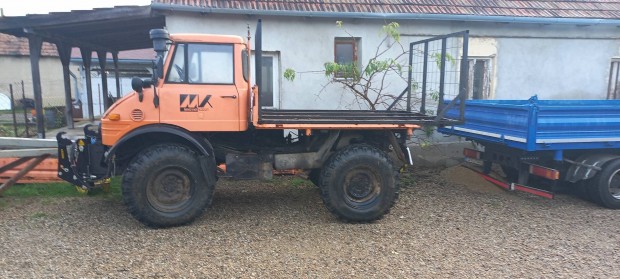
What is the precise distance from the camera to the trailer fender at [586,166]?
585 centimetres

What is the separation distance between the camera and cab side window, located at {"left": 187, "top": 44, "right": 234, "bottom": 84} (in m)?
4.84

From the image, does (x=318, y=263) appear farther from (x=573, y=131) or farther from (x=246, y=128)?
(x=573, y=131)

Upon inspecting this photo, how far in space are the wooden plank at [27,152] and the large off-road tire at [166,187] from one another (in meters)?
1.62

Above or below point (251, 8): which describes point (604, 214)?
below

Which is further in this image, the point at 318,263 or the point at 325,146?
the point at 325,146

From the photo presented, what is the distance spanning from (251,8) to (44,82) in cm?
1712

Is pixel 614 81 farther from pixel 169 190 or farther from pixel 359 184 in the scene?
pixel 169 190

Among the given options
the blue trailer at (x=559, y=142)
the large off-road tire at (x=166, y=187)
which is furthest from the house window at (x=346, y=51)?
the large off-road tire at (x=166, y=187)

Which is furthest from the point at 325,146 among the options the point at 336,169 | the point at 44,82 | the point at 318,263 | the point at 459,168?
the point at 44,82

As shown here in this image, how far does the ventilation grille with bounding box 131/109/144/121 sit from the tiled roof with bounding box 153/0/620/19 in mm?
3266

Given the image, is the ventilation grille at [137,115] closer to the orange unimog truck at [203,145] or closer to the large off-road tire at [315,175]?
the orange unimog truck at [203,145]

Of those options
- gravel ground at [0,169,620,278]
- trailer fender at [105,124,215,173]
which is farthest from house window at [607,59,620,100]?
trailer fender at [105,124,215,173]

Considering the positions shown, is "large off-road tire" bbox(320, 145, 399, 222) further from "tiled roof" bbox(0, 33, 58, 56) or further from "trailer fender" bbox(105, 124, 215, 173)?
"tiled roof" bbox(0, 33, 58, 56)

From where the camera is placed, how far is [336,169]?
16.8 ft
